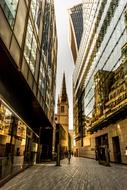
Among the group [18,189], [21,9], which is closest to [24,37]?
[21,9]

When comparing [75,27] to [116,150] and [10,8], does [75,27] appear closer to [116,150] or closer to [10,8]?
[116,150]

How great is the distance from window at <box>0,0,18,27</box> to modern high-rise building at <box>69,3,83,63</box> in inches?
3802

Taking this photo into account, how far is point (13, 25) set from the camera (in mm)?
9750

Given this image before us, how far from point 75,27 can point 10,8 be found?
111729mm

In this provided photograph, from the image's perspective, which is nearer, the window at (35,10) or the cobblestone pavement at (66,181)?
the cobblestone pavement at (66,181)

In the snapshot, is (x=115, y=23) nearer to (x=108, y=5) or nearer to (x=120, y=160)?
(x=108, y=5)

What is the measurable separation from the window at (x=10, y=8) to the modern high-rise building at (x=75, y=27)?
96.6 m

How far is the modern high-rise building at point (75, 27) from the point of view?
10644 cm

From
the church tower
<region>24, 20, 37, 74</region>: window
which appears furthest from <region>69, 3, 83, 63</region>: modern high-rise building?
<region>24, 20, 37, 74</region>: window

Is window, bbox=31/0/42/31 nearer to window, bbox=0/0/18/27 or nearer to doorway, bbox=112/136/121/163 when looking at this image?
window, bbox=0/0/18/27

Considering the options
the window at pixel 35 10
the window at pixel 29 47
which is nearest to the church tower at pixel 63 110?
the window at pixel 35 10

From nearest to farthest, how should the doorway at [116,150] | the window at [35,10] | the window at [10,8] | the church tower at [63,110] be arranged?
the window at [10,8], the window at [35,10], the doorway at [116,150], the church tower at [63,110]

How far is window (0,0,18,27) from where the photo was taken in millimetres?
8455

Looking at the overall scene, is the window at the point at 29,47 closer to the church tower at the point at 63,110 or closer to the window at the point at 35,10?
the window at the point at 35,10
